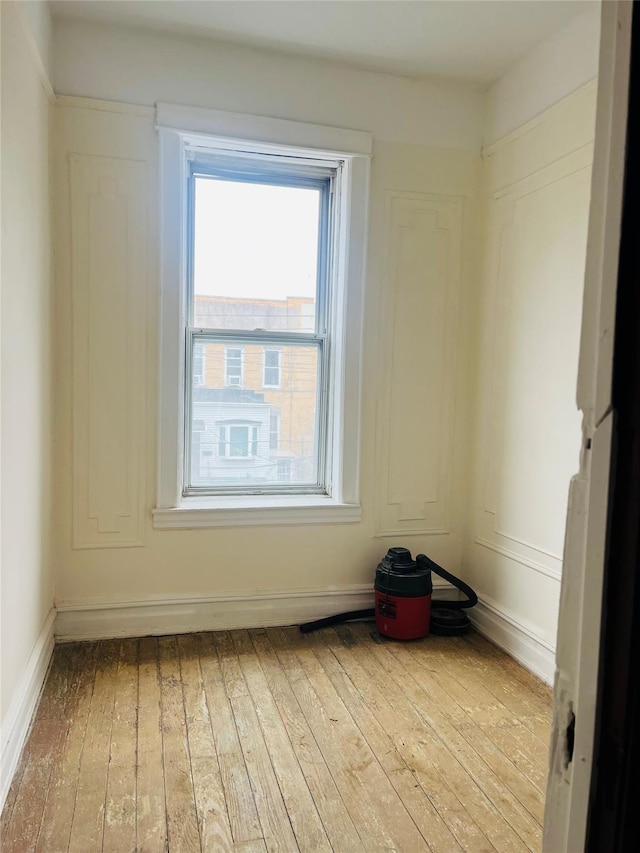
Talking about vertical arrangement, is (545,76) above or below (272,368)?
above

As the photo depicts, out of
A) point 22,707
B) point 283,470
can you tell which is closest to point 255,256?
point 283,470

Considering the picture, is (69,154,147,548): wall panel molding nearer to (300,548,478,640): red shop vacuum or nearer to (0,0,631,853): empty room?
(0,0,631,853): empty room

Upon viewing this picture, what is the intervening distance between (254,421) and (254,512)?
1.59ft

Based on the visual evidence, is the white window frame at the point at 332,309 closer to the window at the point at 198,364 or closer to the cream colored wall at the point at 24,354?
the window at the point at 198,364

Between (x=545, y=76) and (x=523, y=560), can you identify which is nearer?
(x=545, y=76)

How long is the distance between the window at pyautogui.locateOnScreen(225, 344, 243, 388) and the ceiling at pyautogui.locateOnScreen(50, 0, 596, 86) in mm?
1451

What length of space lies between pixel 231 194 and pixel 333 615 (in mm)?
2262

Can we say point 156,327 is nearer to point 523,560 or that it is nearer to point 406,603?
point 406,603

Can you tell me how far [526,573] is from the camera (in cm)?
291

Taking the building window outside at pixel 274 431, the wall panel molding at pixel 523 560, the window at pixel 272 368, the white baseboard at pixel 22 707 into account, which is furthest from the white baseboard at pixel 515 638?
the white baseboard at pixel 22 707

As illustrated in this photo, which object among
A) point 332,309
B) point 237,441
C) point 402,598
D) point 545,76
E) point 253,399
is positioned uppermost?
point 545,76

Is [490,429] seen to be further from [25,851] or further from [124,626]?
[25,851]

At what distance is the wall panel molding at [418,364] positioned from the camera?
3230mm

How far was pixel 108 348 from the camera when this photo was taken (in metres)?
2.88
